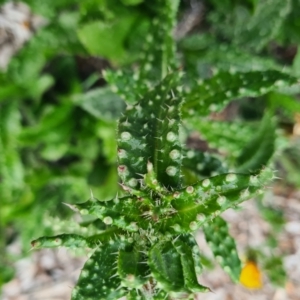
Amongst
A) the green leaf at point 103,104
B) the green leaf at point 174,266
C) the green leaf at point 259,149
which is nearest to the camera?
the green leaf at point 174,266

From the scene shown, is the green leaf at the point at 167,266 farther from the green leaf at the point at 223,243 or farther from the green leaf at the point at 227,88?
the green leaf at the point at 227,88

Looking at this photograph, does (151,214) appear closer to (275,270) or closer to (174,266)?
(174,266)

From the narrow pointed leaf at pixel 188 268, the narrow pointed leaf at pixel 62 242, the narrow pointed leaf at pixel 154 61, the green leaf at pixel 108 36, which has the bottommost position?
the narrow pointed leaf at pixel 188 268

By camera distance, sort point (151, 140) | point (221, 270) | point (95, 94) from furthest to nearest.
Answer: point (221, 270), point (95, 94), point (151, 140)

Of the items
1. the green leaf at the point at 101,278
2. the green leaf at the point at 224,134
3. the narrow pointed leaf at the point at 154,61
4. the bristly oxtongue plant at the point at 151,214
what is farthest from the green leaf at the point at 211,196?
the green leaf at the point at 224,134

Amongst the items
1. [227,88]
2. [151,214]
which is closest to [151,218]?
[151,214]

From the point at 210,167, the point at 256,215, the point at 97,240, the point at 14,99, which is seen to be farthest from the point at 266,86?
the point at 256,215
